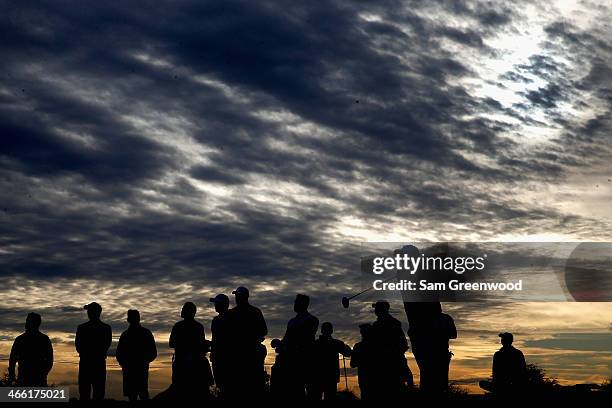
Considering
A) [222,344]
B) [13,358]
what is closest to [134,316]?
[222,344]

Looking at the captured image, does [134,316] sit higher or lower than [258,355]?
higher

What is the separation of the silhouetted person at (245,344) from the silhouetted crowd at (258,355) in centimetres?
2

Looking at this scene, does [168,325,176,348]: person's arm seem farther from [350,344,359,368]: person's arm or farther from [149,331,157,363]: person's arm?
[350,344,359,368]: person's arm

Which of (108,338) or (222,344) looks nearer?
(222,344)

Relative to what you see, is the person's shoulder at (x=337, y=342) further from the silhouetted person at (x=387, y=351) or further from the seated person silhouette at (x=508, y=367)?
the seated person silhouette at (x=508, y=367)

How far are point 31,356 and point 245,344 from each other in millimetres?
3969

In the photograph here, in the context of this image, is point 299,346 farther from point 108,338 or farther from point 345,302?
point 108,338

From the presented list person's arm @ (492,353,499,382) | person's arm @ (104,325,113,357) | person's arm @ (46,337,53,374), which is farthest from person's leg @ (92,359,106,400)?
person's arm @ (492,353,499,382)

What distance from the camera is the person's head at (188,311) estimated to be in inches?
570

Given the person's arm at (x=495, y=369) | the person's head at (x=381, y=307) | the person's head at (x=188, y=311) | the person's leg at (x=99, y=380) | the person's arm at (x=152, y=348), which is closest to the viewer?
the person's head at (x=381, y=307)

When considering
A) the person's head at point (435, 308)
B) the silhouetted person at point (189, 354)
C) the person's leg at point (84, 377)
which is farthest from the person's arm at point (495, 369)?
the person's leg at point (84, 377)

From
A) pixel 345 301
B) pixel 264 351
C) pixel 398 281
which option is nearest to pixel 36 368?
pixel 264 351

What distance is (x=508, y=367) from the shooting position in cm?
1466

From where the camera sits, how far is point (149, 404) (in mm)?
13656
